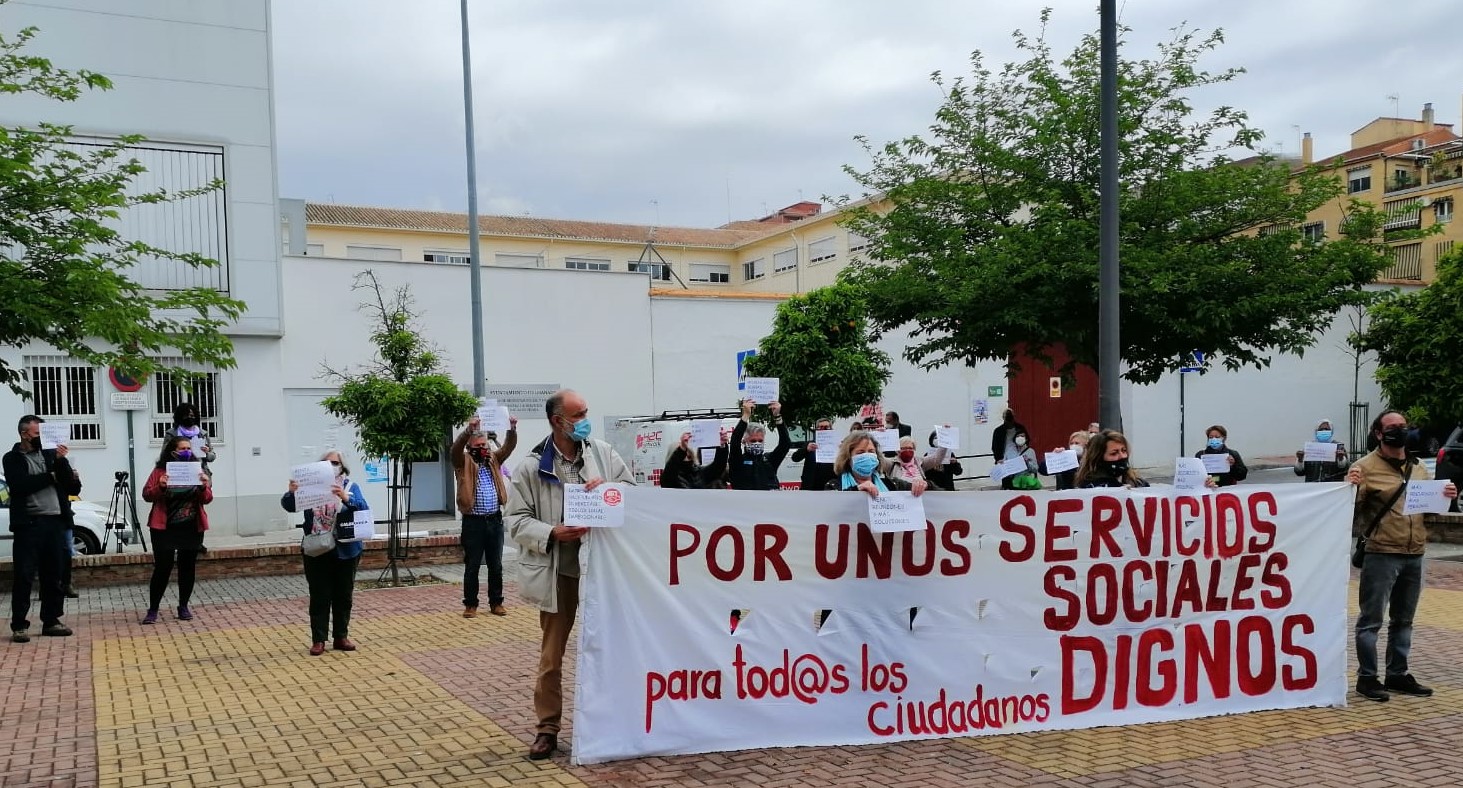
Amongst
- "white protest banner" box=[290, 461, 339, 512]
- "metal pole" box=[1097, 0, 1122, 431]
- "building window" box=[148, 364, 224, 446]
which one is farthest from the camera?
"building window" box=[148, 364, 224, 446]

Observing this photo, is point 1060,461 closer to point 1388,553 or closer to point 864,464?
point 1388,553

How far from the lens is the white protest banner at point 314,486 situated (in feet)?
30.8

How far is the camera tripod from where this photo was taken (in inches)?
656

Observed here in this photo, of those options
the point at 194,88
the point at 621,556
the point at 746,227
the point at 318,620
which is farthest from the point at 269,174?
the point at 746,227

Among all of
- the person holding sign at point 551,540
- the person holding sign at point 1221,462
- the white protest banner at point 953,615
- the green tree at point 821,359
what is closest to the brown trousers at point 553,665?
the person holding sign at point 551,540

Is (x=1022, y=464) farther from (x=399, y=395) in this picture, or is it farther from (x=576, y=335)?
(x=576, y=335)

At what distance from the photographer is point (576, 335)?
2469 centimetres

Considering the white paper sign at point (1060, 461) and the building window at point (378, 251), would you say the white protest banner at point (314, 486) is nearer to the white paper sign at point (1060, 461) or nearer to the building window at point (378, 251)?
the white paper sign at point (1060, 461)

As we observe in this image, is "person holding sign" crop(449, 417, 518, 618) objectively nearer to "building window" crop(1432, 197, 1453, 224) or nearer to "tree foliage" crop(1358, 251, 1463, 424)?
"tree foliage" crop(1358, 251, 1463, 424)

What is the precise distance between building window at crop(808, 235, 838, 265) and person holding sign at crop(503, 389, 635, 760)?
44876 mm

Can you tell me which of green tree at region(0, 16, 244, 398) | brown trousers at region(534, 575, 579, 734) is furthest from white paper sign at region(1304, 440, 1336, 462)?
green tree at region(0, 16, 244, 398)

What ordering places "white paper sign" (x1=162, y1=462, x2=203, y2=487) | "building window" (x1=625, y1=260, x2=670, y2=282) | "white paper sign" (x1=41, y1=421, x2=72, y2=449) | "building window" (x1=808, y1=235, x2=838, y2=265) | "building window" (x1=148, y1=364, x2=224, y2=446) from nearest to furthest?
1. "white paper sign" (x1=41, y1=421, x2=72, y2=449)
2. "white paper sign" (x1=162, y1=462, x2=203, y2=487)
3. "building window" (x1=148, y1=364, x2=224, y2=446)
4. "building window" (x1=808, y1=235, x2=838, y2=265)
5. "building window" (x1=625, y1=260, x2=670, y2=282)

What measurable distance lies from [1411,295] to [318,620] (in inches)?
571

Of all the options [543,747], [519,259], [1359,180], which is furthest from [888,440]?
[1359,180]
